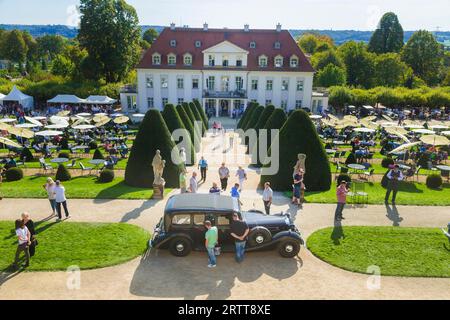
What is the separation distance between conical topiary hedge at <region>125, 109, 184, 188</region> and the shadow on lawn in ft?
24.4

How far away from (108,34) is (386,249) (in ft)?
184

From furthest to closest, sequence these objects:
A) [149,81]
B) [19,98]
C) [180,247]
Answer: [149,81]
[19,98]
[180,247]

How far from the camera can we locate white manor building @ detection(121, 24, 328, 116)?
5278cm

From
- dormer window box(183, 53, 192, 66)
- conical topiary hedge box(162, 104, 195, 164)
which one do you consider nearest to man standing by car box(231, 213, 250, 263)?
conical topiary hedge box(162, 104, 195, 164)

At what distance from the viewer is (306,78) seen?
53.3 meters

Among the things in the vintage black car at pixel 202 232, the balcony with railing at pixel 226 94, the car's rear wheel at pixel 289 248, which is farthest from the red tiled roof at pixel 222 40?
the car's rear wheel at pixel 289 248

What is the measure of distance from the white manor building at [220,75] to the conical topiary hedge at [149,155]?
33.6 metres

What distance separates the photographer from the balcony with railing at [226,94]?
52250mm

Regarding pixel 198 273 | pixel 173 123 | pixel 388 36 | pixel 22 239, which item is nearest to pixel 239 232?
pixel 198 273

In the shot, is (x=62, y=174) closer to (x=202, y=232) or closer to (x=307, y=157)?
(x=202, y=232)

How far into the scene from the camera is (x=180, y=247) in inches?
456

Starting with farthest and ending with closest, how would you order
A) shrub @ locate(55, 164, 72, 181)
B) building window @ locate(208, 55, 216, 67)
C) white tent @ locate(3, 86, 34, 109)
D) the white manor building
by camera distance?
building window @ locate(208, 55, 216, 67) → the white manor building → white tent @ locate(3, 86, 34, 109) → shrub @ locate(55, 164, 72, 181)

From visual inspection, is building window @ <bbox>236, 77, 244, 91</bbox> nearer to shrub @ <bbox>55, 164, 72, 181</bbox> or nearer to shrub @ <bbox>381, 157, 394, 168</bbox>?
shrub @ <bbox>381, 157, 394, 168</bbox>

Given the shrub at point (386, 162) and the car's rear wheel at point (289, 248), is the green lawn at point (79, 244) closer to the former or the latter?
the car's rear wheel at point (289, 248)
